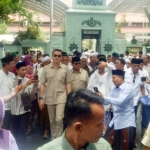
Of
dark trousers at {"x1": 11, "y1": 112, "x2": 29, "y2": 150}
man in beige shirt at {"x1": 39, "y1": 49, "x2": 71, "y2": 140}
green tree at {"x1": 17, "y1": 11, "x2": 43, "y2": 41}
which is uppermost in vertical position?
green tree at {"x1": 17, "y1": 11, "x2": 43, "y2": 41}

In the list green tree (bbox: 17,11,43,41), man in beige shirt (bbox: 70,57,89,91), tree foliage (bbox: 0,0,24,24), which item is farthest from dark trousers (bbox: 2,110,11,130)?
green tree (bbox: 17,11,43,41)

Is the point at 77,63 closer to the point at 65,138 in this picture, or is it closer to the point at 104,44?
the point at 65,138

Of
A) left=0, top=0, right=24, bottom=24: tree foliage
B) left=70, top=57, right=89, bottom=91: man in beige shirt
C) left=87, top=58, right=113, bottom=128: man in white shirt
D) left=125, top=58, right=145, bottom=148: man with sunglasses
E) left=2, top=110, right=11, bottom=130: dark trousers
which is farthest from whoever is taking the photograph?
left=0, top=0, right=24, bottom=24: tree foliage

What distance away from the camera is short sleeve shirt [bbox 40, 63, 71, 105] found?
7.41 m

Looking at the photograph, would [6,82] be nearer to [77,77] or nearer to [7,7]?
[77,77]

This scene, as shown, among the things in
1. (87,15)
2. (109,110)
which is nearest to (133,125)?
(109,110)

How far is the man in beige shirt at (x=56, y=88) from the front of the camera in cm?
739

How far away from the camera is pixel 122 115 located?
654 cm

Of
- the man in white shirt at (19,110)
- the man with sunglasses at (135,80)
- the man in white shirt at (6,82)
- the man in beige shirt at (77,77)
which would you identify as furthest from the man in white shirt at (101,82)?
the man in white shirt at (6,82)

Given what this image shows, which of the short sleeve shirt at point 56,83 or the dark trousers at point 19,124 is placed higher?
the short sleeve shirt at point 56,83

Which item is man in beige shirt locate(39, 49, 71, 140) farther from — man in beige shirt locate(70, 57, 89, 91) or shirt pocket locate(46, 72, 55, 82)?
man in beige shirt locate(70, 57, 89, 91)

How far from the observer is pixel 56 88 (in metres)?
7.42

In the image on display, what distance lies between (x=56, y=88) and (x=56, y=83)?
95 millimetres

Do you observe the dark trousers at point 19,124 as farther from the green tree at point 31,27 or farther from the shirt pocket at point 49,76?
the green tree at point 31,27
